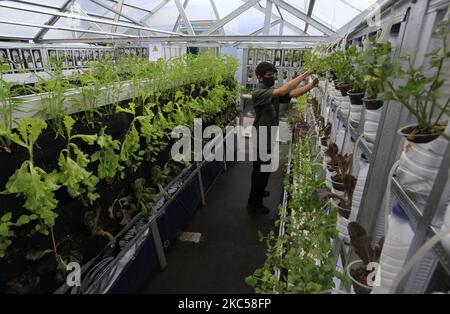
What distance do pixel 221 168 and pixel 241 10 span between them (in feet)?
10.4

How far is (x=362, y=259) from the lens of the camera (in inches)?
34.8

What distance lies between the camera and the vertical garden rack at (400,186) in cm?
61

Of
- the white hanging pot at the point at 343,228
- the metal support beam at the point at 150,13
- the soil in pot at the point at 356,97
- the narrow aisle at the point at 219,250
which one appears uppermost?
the metal support beam at the point at 150,13

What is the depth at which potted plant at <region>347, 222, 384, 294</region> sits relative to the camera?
840mm

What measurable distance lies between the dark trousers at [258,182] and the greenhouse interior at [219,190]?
2cm

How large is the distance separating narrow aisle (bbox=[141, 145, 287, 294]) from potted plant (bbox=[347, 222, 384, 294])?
142cm

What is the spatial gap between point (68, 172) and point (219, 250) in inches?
69.0

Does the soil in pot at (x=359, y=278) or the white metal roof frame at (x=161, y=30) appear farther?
the white metal roof frame at (x=161, y=30)

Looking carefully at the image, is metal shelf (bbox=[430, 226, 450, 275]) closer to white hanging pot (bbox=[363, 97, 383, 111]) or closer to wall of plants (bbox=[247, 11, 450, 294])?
wall of plants (bbox=[247, 11, 450, 294])

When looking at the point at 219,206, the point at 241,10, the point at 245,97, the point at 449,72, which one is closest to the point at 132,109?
the point at 449,72

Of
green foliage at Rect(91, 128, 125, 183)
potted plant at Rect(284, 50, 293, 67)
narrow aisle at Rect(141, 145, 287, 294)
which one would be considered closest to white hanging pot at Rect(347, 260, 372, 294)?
green foliage at Rect(91, 128, 125, 183)

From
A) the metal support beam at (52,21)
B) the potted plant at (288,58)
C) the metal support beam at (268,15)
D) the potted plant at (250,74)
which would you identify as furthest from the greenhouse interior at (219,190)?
the metal support beam at (52,21)

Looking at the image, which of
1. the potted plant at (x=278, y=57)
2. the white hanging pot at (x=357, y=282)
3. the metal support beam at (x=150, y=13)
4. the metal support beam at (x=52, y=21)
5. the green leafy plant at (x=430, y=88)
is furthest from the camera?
the metal support beam at (x=150, y=13)

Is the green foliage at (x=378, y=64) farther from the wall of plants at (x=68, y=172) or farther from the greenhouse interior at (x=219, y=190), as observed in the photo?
the wall of plants at (x=68, y=172)
